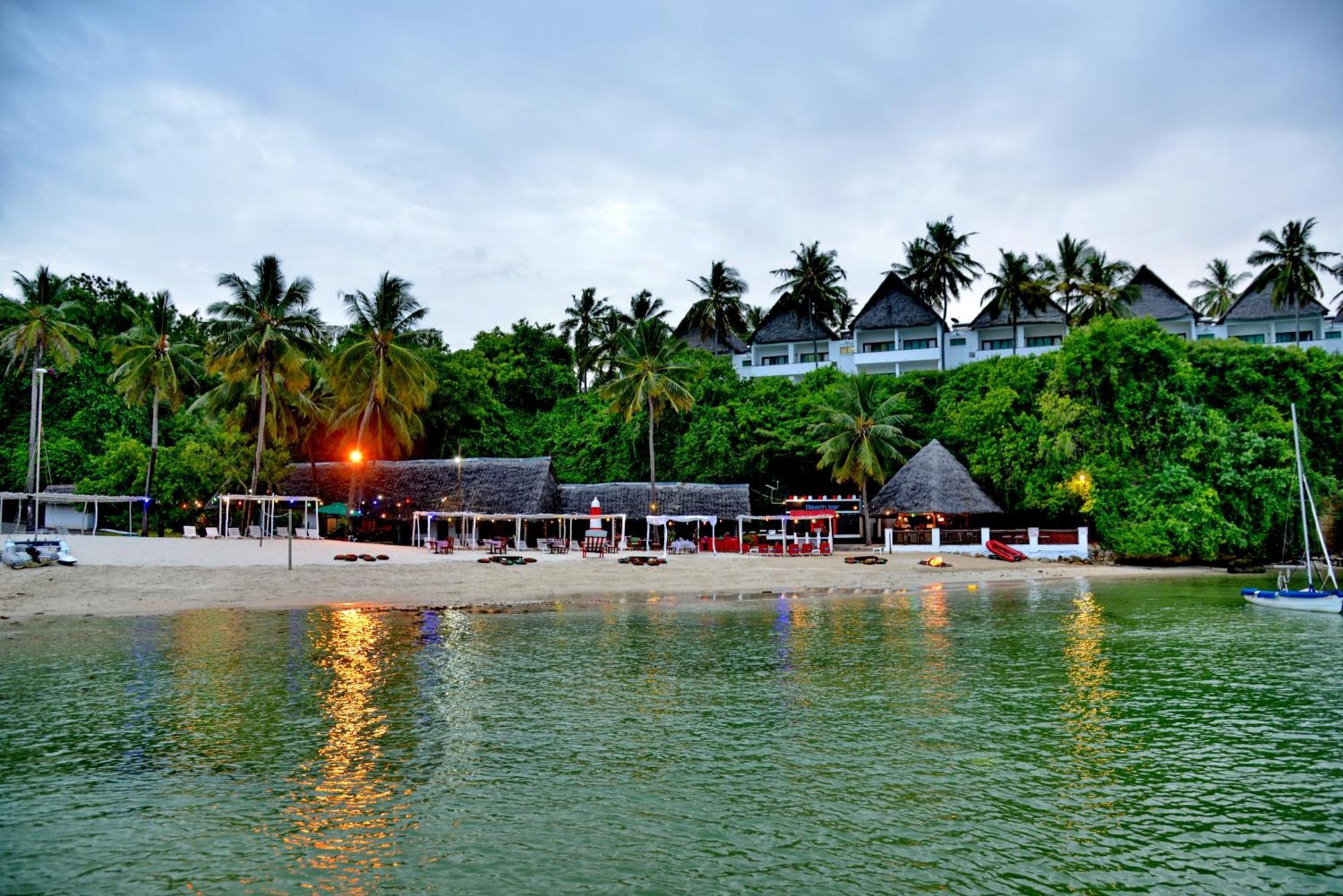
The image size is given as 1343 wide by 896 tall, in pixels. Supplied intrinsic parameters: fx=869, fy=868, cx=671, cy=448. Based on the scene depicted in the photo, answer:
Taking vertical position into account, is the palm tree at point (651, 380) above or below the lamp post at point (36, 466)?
above

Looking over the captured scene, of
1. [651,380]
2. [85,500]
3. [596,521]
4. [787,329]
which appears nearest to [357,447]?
[85,500]

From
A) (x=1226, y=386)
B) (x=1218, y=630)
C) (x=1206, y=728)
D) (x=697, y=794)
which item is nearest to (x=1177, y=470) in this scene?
(x=1226, y=386)

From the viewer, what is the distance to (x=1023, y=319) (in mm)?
58750

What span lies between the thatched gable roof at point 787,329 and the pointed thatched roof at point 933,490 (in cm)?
1818

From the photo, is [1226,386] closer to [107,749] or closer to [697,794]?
[697,794]

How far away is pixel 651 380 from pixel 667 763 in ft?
112

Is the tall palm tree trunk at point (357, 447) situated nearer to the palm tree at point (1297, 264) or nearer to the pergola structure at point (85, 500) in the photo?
the pergola structure at point (85, 500)

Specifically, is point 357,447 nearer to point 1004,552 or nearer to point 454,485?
point 454,485

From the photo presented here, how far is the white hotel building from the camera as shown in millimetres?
57125

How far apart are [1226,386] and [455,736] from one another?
39.4 meters

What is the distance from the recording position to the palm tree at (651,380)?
44.1m

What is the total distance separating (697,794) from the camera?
951 cm

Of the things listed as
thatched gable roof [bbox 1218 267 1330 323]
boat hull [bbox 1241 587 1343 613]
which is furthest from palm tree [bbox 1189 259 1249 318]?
boat hull [bbox 1241 587 1343 613]

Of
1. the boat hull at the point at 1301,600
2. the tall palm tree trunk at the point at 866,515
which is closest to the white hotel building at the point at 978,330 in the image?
the tall palm tree trunk at the point at 866,515
